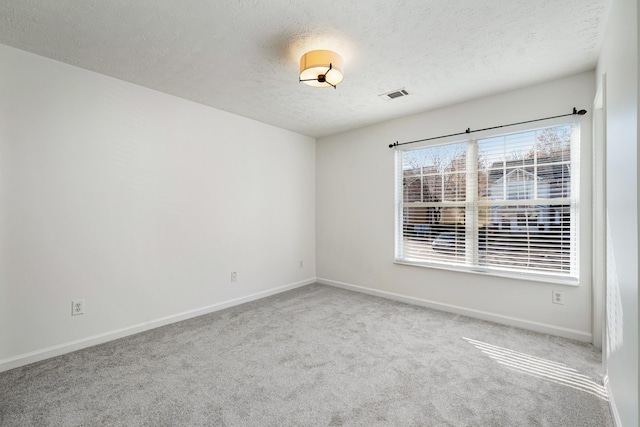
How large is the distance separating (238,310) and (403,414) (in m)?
2.48

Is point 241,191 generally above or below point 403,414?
above

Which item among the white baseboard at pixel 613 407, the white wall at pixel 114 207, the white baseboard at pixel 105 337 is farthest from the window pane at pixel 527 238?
the white baseboard at pixel 105 337

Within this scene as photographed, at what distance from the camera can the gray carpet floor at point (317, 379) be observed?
1830 millimetres

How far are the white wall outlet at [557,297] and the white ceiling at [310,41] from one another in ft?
7.00

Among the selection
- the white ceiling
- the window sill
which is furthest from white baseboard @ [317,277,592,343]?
the white ceiling

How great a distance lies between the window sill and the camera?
116 inches

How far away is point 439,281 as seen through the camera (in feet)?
12.5

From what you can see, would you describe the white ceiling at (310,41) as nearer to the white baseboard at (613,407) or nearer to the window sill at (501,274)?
the window sill at (501,274)

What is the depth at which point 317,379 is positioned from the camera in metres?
2.23

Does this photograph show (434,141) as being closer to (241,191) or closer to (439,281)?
(439,281)

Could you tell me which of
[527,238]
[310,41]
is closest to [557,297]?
[527,238]

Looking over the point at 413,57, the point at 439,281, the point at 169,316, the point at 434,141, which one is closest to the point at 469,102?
the point at 434,141

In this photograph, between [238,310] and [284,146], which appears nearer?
[238,310]

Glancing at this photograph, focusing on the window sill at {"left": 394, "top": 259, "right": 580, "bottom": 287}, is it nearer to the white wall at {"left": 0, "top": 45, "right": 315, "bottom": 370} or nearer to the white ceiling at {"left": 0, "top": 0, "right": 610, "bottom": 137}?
the white ceiling at {"left": 0, "top": 0, "right": 610, "bottom": 137}
